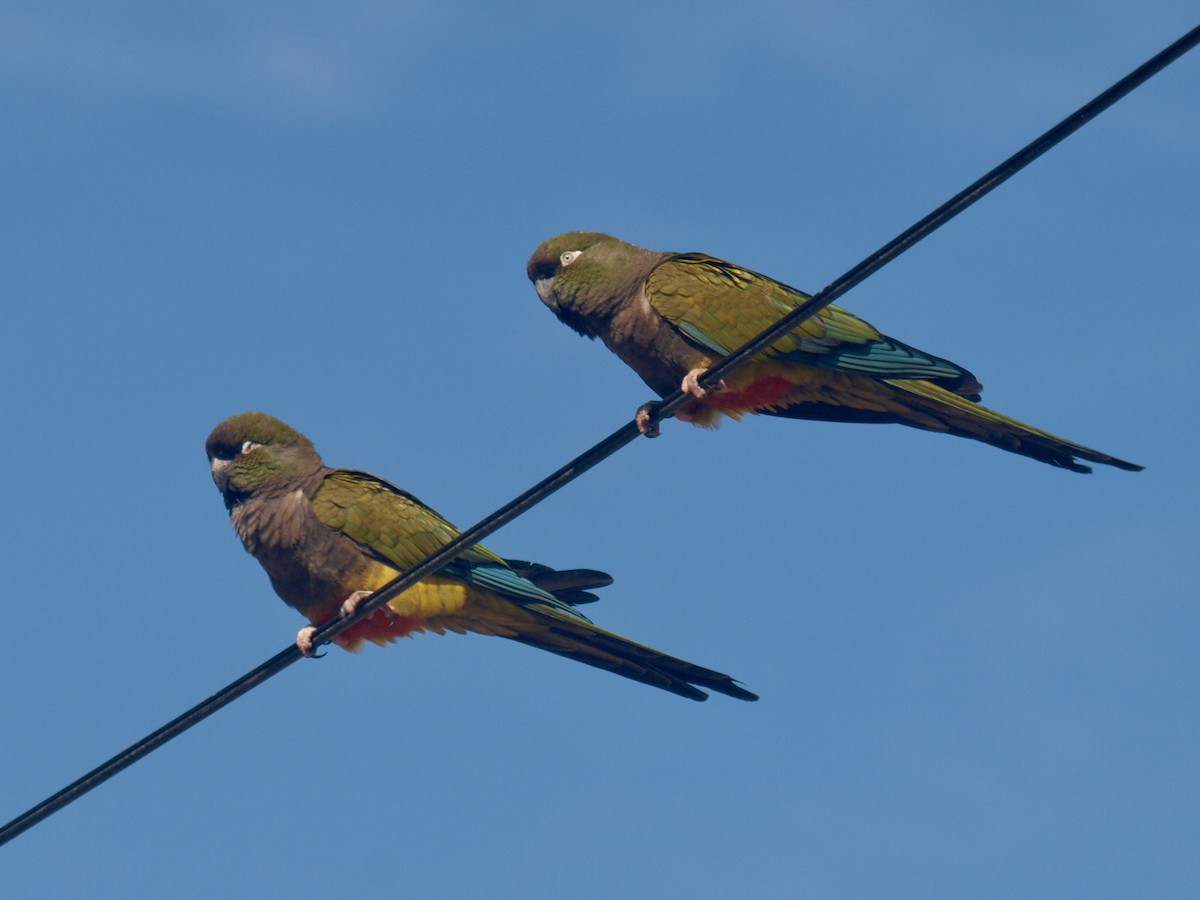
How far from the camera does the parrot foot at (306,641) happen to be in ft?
18.3

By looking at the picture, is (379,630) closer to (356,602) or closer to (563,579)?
(356,602)

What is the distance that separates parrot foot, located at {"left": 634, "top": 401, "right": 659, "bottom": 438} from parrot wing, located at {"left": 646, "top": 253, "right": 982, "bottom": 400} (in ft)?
2.32

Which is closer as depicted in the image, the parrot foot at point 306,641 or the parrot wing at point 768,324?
the parrot foot at point 306,641

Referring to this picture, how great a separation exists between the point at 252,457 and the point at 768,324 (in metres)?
2.64

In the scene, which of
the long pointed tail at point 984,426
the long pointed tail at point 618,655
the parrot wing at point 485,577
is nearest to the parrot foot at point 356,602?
the parrot wing at point 485,577

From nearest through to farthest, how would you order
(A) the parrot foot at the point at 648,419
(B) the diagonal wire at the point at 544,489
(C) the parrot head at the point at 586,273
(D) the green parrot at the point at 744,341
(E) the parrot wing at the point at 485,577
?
(B) the diagonal wire at the point at 544,489 < (A) the parrot foot at the point at 648,419 < (E) the parrot wing at the point at 485,577 < (D) the green parrot at the point at 744,341 < (C) the parrot head at the point at 586,273

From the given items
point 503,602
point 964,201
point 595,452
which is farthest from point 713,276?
point 964,201

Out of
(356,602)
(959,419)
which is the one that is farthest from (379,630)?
(959,419)

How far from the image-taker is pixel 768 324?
7.59 m

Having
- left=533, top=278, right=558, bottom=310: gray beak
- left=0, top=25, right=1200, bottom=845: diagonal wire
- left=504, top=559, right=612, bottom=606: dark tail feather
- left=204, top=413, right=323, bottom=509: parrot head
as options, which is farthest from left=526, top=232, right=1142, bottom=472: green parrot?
left=0, top=25, right=1200, bottom=845: diagonal wire

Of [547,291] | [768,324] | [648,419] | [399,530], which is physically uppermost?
[768,324]

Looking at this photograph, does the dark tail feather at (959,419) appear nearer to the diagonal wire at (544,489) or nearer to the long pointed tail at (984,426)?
the long pointed tail at (984,426)

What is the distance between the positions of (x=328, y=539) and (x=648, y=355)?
186 cm

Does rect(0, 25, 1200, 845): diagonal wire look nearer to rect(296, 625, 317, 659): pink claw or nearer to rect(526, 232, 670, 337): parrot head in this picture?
rect(296, 625, 317, 659): pink claw
